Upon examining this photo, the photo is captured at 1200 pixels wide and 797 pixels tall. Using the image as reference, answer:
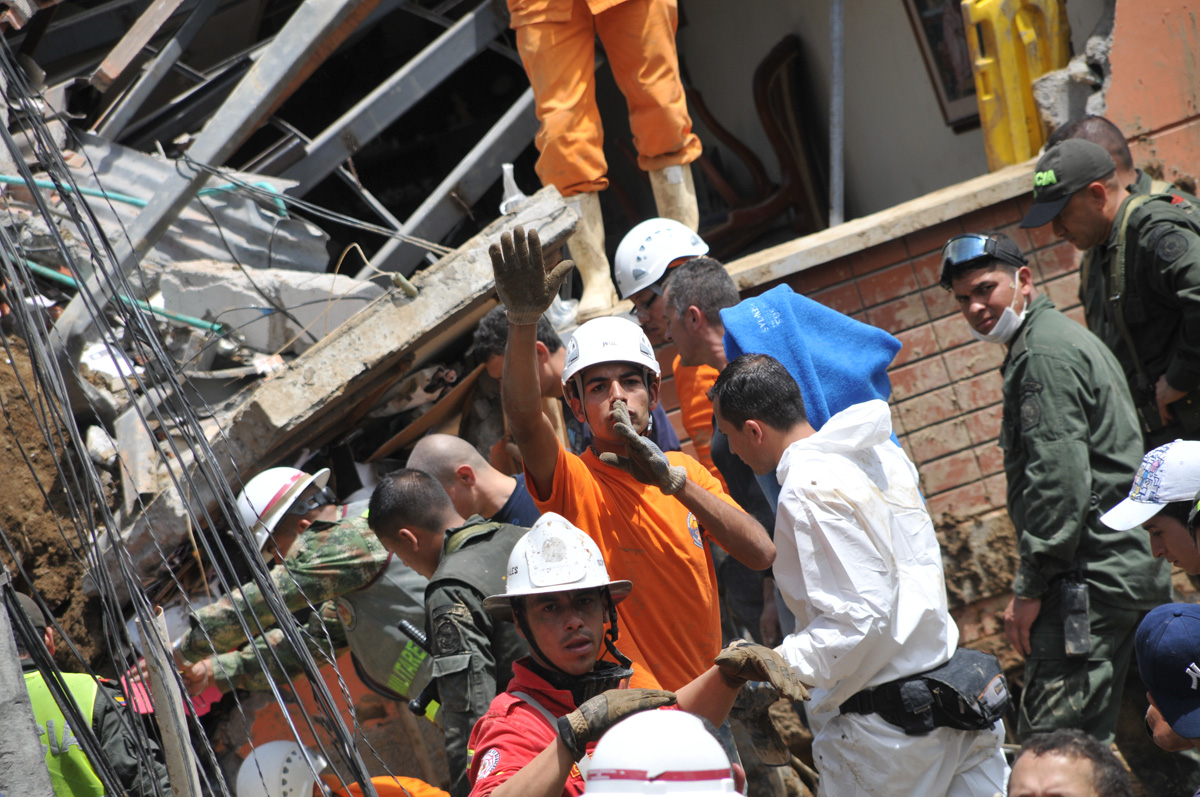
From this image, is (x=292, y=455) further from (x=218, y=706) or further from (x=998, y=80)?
(x=998, y=80)

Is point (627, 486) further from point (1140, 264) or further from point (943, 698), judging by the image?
point (1140, 264)

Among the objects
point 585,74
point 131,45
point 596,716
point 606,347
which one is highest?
point 131,45

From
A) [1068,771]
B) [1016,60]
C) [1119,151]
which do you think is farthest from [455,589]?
[1016,60]

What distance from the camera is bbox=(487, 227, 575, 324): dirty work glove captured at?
2.80m

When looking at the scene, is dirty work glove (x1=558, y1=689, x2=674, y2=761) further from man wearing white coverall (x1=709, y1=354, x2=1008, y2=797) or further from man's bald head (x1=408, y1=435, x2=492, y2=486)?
man's bald head (x1=408, y1=435, x2=492, y2=486)

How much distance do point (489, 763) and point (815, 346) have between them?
1.97 metres

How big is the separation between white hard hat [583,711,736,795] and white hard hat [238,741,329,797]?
2.88 meters

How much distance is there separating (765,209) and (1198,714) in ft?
18.3

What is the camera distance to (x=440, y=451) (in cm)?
376

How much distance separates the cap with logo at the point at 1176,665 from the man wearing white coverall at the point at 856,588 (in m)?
0.50

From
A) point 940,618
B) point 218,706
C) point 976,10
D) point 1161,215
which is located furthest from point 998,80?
point 218,706

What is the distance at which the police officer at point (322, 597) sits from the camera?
3994mm

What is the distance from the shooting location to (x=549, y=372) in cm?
391

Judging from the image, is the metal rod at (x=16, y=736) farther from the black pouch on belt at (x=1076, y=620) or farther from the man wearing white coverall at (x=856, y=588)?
the black pouch on belt at (x=1076, y=620)
